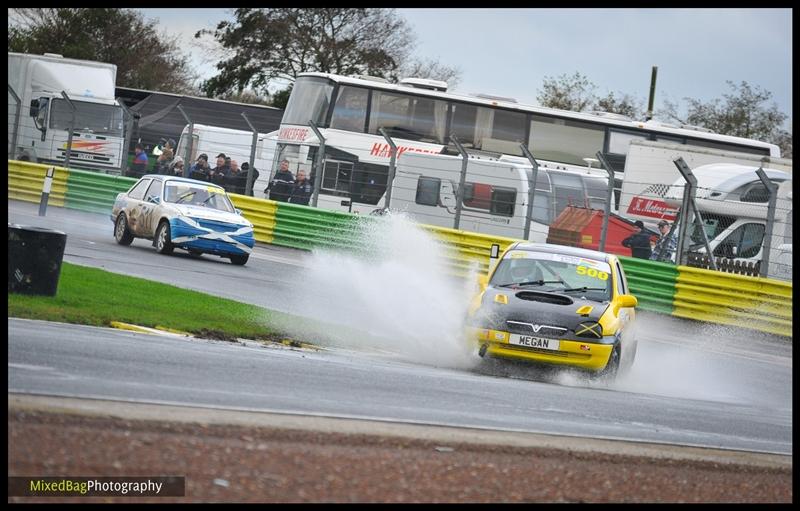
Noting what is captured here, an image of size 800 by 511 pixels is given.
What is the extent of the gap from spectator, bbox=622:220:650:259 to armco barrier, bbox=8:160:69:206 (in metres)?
14.7

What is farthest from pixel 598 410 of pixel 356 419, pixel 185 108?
pixel 185 108

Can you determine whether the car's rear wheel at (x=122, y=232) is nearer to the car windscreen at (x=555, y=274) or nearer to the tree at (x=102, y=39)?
the car windscreen at (x=555, y=274)

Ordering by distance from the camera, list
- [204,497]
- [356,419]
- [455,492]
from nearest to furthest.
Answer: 1. [204,497]
2. [455,492]
3. [356,419]

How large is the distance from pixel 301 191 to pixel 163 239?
6.24 meters

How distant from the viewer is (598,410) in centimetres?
1061

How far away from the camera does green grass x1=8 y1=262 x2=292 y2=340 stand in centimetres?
1294

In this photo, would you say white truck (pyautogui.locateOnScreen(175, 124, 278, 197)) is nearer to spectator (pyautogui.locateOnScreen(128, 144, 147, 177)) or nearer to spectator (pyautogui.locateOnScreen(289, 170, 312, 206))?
spectator (pyautogui.locateOnScreen(128, 144, 147, 177))

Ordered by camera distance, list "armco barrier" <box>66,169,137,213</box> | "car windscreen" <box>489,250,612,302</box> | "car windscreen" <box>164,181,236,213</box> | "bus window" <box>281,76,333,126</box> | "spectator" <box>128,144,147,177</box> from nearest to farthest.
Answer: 1. "car windscreen" <box>489,250,612,302</box>
2. "car windscreen" <box>164,181,236,213</box>
3. "armco barrier" <box>66,169,137,213</box>
4. "bus window" <box>281,76,333,126</box>
5. "spectator" <box>128,144,147,177</box>

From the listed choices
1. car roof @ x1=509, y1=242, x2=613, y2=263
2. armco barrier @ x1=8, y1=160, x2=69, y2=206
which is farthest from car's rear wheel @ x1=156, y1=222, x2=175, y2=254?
armco barrier @ x1=8, y1=160, x2=69, y2=206

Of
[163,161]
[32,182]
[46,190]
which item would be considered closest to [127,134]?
[163,161]

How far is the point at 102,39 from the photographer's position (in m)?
67.8

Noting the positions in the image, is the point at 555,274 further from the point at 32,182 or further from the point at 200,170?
the point at 32,182

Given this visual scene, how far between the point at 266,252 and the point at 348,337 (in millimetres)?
10990

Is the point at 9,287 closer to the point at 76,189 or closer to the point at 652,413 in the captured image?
the point at 652,413
